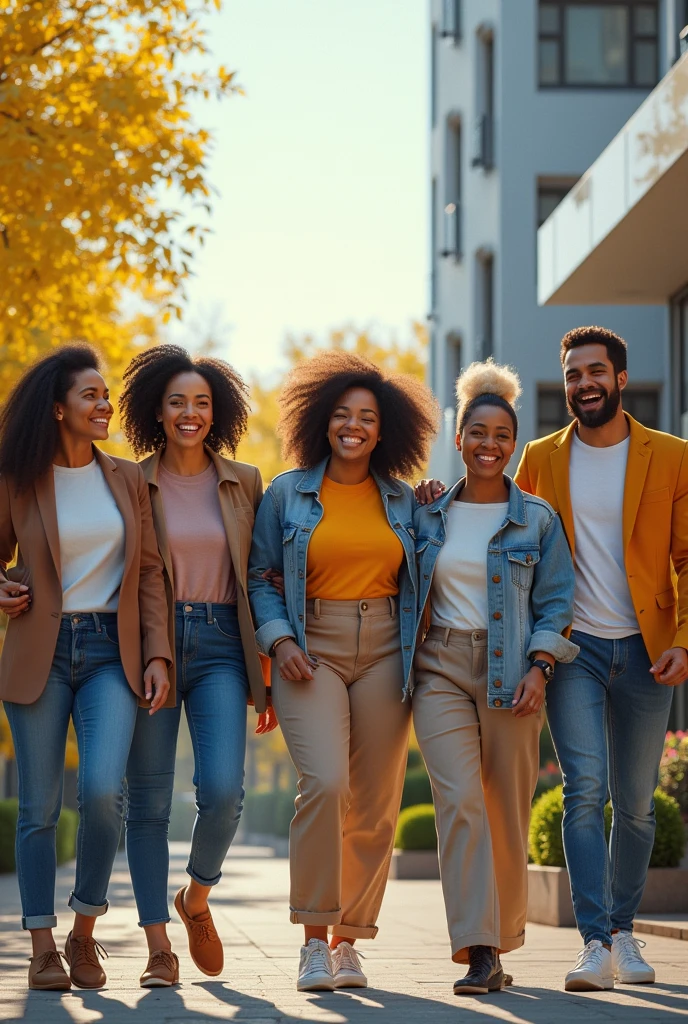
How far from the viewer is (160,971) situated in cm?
631

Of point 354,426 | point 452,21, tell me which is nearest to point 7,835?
point 354,426

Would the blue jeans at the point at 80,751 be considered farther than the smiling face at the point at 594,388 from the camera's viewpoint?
No

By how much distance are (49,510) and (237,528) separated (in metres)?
0.76

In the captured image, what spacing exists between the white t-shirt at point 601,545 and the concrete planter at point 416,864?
11.6 metres

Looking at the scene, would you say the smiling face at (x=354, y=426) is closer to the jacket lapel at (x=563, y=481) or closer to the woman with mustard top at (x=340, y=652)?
the woman with mustard top at (x=340, y=652)

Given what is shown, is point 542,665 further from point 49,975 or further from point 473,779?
point 49,975

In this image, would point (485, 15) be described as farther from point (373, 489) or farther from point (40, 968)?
point (40, 968)

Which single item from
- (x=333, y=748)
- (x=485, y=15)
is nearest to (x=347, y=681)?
(x=333, y=748)

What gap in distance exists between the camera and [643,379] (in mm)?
23391

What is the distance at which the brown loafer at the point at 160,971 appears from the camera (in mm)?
6281

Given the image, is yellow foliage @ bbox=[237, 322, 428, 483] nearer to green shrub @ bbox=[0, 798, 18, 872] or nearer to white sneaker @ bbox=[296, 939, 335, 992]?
green shrub @ bbox=[0, 798, 18, 872]

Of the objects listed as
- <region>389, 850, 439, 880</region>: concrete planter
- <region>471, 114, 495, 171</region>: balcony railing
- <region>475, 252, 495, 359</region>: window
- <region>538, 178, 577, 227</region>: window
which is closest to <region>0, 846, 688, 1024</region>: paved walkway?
<region>389, 850, 439, 880</region>: concrete planter

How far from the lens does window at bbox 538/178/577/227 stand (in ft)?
80.7

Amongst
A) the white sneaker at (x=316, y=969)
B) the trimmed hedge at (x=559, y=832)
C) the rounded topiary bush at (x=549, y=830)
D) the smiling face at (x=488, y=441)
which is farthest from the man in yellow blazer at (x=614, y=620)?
the rounded topiary bush at (x=549, y=830)
